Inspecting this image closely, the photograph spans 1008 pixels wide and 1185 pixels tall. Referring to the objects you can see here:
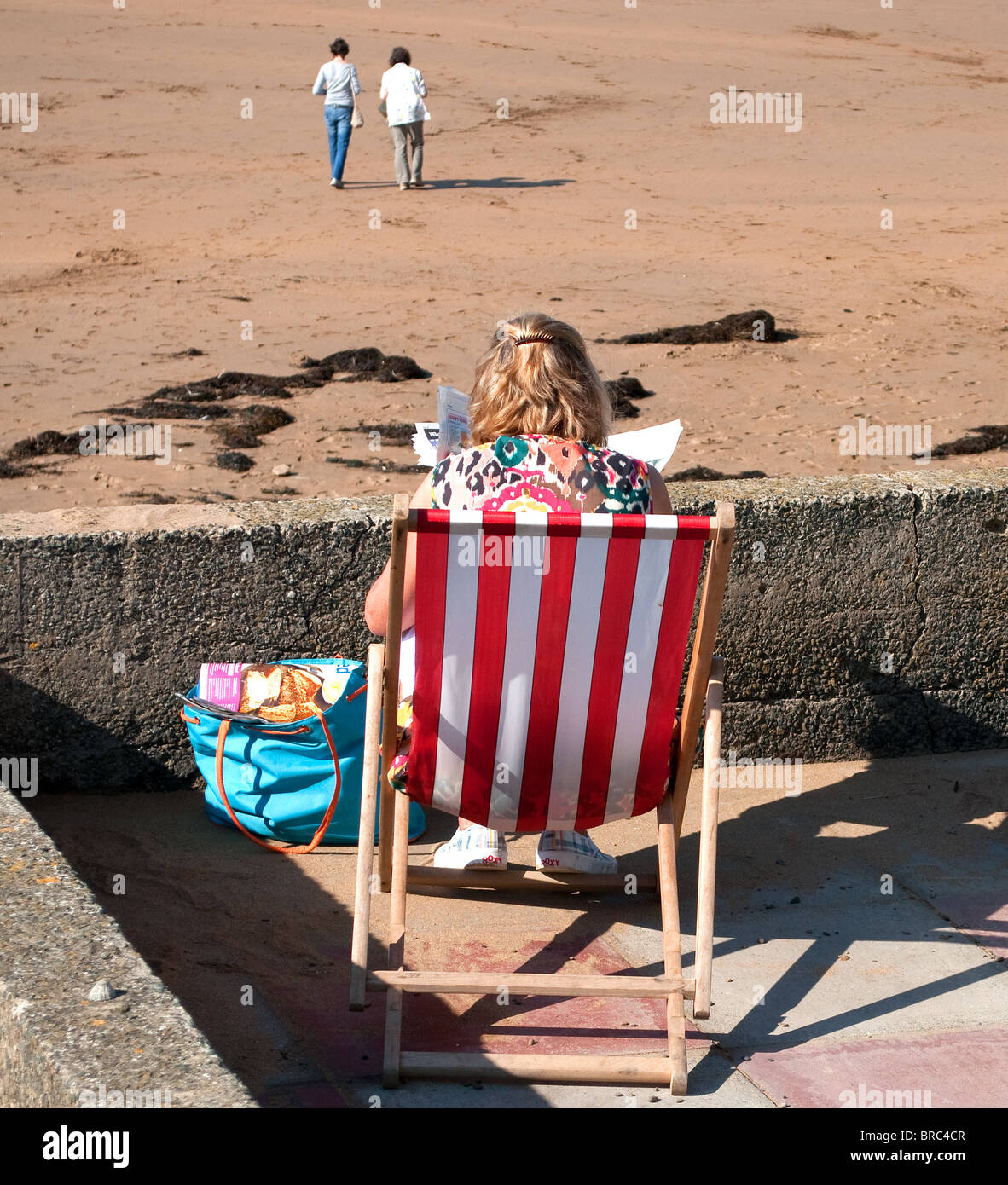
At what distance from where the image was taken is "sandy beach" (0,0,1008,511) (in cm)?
796

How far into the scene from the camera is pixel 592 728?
2.75 meters

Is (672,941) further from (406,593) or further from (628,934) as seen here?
(406,593)

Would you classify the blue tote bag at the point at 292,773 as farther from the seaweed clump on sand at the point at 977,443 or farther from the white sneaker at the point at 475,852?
the seaweed clump on sand at the point at 977,443

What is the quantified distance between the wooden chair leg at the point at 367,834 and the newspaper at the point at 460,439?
509mm

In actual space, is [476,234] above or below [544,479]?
above

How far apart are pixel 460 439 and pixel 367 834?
3.07 ft

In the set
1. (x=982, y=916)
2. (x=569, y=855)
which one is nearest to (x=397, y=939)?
(x=569, y=855)

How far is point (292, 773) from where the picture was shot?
330cm

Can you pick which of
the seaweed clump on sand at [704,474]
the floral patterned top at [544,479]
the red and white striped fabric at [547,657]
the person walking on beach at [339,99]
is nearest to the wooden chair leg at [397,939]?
the red and white striped fabric at [547,657]

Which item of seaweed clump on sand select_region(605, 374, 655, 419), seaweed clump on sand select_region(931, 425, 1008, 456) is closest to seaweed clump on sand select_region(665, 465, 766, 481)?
seaweed clump on sand select_region(605, 374, 655, 419)

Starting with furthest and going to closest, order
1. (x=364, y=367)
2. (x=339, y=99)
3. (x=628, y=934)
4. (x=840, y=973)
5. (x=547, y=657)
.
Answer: (x=339, y=99), (x=364, y=367), (x=628, y=934), (x=840, y=973), (x=547, y=657)

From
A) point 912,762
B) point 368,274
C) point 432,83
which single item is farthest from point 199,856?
point 432,83

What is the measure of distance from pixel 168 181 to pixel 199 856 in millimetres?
12775

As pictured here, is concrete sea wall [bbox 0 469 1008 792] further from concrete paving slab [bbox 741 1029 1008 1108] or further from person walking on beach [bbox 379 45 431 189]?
person walking on beach [bbox 379 45 431 189]
